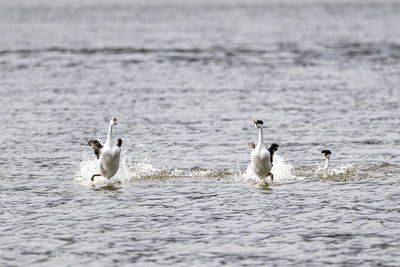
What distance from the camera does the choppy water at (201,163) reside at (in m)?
16.8

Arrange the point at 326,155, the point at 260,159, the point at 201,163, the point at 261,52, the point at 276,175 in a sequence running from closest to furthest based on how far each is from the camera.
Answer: the point at 260,159 < the point at 276,175 < the point at 326,155 < the point at 201,163 < the point at 261,52

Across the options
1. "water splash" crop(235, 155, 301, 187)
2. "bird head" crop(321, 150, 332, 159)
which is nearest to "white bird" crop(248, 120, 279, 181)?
"water splash" crop(235, 155, 301, 187)

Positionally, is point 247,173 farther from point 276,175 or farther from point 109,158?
point 109,158

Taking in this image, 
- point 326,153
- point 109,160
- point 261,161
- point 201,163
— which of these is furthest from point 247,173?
point 109,160

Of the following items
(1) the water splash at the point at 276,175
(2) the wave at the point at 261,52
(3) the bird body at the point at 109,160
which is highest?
(2) the wave at the point at 261,52

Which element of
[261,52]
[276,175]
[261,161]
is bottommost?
[276,175]

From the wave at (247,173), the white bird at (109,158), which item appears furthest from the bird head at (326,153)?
the white bird at (109,158)

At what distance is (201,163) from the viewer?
2503cm

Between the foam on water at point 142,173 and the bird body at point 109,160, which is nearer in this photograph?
the bird body at point 109,160

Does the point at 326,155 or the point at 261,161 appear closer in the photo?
the point at 261,161

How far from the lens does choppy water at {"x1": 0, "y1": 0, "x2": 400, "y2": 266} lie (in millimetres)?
16750

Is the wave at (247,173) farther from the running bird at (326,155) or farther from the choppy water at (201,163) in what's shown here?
the running bird at (326,155)

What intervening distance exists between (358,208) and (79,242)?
7.19 metres

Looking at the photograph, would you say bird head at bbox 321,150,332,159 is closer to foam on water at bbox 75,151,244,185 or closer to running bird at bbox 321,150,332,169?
running bird at bbox 321,150,332,169
